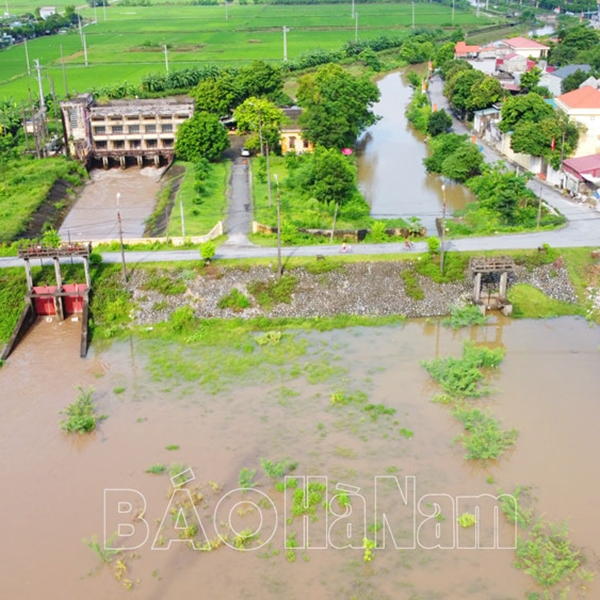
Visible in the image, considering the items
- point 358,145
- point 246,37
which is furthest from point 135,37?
point 358,145

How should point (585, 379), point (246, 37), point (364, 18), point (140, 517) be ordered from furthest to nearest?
point (364, 18) → point (246, 37) → point (585, 379) → point (140, 517)

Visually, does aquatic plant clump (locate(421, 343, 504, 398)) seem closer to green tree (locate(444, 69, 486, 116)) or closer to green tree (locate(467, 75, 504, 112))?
green tree (locate(467, 75, 504, 112))

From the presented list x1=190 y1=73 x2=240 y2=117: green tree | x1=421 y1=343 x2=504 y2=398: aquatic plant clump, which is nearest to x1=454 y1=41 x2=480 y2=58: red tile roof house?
x1=190 y1=73 x2=240 y2=117: green tree

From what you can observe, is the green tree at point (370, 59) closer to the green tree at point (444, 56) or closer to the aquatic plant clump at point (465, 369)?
the green tree at point (444, 56)

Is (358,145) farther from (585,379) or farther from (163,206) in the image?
(585,379)

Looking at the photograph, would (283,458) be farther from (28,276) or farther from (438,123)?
(438,123)

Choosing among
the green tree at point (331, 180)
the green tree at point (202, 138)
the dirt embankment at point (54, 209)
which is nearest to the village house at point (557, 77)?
the green tree at point (202, 138)

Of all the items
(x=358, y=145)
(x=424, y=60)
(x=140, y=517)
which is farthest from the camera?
(x=424, y=60)
